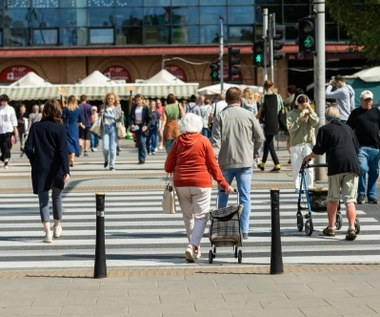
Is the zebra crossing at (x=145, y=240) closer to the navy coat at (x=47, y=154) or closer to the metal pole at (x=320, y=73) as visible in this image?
the navy coat at (x=47, y=154)

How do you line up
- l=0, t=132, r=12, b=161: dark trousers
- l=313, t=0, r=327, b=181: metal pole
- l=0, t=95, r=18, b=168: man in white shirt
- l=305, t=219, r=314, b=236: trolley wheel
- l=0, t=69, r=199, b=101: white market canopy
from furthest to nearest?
l=0, t=69, r=199, b=101: white market canopy → l=0, t=132, r=12, b=161: dark trousers → l=0, t=95, r=18, b=168: man in white shirt → l=313, t=0, r=327, b=181: metal pole → l=305, t=219, r=314, b=236: trolley wheel

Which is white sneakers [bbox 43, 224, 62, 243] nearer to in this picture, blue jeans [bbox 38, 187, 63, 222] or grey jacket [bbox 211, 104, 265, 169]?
blue jeans [bbox 38, 187, 63, 222]

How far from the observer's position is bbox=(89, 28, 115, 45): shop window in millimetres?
62438

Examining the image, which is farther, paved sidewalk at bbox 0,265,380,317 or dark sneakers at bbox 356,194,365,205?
dark sneakers at bbox 356,194,365,205

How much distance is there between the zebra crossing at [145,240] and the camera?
1325 centimetres

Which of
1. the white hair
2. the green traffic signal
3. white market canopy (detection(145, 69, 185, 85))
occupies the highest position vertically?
white market canopy (detection(145, 69, 185, 85))

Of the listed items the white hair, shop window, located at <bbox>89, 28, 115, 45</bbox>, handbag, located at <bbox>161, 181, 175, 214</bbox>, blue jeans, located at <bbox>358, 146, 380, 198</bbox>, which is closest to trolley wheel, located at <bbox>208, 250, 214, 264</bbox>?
handbag, located at <bbox>161, 181, 175, 214</bbox>

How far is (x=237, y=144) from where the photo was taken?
47.3 feet

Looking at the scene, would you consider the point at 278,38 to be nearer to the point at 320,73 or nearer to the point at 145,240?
the point at 320,73

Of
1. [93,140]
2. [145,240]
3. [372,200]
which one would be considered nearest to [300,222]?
[145,240]

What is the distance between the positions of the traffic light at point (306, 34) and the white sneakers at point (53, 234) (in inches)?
330

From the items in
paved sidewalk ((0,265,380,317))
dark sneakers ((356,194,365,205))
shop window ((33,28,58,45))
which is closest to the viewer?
paved sidewalk ((0,265,380,317))

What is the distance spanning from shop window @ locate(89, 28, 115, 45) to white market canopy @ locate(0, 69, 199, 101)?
32.6 ft

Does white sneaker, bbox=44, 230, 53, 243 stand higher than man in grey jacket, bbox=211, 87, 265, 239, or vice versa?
man in grey jacket, bbox=211, 87, 265, 239
